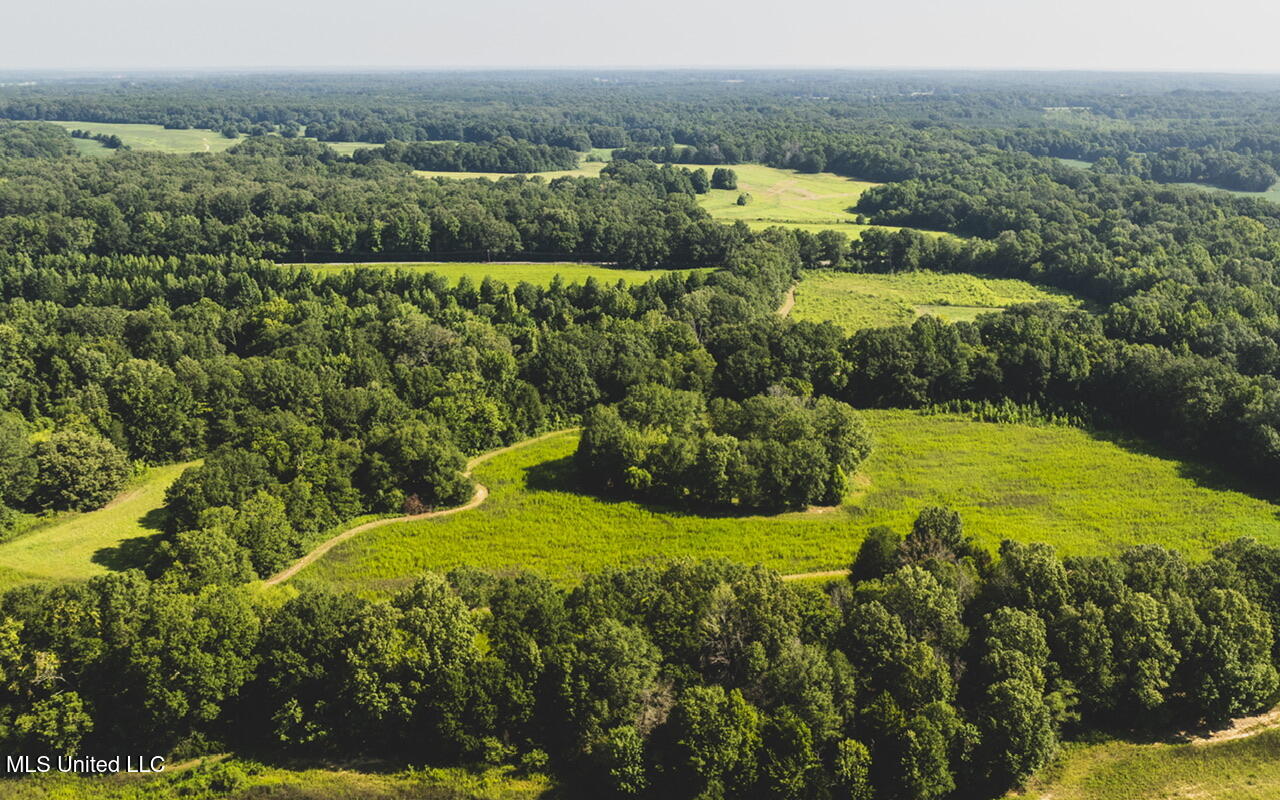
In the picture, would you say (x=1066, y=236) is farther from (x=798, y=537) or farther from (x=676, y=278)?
(x=798, y=537)

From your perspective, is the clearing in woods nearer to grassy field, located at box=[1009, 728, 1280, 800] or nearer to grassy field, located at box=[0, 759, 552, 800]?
grassy field, located at box=[1009, 728, 1280, 800]

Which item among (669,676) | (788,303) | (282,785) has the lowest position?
(282,785)

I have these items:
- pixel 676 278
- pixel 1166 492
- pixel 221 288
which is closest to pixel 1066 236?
pixel 676 278

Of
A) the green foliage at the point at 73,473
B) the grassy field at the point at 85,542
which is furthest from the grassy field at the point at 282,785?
the green foliage at the point at 73,473

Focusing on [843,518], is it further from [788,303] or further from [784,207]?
[784,207]

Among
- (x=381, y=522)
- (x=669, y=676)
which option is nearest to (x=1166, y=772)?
(x=669, y=676)

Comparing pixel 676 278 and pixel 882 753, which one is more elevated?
pixel 676 278
